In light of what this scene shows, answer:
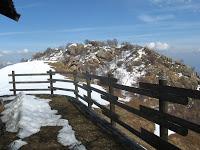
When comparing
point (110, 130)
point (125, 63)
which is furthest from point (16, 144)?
point (125, 63)

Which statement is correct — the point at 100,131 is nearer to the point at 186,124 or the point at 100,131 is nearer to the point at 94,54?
the point at 186,124

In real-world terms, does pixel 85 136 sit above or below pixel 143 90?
below

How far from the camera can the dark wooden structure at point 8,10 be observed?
10.5 metres

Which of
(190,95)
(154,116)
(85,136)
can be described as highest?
(190,95)

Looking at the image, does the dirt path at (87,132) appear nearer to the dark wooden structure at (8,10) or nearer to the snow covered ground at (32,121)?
the snow covered ground at (32,121)

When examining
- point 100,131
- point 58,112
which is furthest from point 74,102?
point 100,131

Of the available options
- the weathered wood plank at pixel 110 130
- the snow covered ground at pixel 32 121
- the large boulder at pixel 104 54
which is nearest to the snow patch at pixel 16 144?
the snow covered ground at pixel 32 121

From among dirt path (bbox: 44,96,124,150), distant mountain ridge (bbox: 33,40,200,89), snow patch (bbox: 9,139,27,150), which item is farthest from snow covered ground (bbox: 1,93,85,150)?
distant mountain ridge (bbox: 33,40,200,89)

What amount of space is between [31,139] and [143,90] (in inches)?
150

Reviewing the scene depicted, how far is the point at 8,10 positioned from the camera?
1082 centimetres

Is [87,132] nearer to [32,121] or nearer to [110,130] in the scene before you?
[110,130]

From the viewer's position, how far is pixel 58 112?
16.3 metres

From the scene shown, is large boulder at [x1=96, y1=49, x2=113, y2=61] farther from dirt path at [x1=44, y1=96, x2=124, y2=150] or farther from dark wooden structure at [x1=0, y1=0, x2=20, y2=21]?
dark wooden structure at [x1=0, y1=0, x2=20, y2=21]

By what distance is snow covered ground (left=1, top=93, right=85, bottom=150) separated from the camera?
36.0 feet
